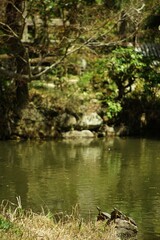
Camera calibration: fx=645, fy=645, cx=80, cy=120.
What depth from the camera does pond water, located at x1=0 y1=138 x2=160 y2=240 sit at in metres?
11.8

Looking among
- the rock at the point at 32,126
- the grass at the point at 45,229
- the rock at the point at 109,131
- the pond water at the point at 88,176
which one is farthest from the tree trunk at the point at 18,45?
the grass at the point at 45,229

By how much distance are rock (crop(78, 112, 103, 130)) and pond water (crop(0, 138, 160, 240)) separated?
0.80 m

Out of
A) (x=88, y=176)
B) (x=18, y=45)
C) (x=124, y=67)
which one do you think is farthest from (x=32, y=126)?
(x=88, y=176)

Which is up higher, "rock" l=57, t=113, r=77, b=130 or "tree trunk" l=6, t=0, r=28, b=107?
"tree trunk" l=6, t=0, r=28, b=107

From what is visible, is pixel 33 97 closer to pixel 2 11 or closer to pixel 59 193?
pixel 2 11

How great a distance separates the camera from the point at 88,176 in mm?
14664

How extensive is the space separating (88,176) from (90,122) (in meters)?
6.93

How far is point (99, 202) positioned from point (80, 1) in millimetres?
11488

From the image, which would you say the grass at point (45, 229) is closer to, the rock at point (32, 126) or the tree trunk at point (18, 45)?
the tree trunk at point (18, 45)

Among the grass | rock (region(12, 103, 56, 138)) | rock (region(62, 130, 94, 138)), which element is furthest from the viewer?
rock (region(62, 130, 94, 138))

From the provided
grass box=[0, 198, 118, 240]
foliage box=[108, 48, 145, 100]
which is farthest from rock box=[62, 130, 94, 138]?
grass box=[0, 198, 118, 240]

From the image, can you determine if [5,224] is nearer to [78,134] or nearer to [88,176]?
[88,176]

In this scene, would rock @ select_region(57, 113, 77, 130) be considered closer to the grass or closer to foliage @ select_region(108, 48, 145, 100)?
foliage @ select_region(108, 48, 145, 100)

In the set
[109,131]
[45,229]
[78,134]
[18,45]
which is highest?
[18,45]
